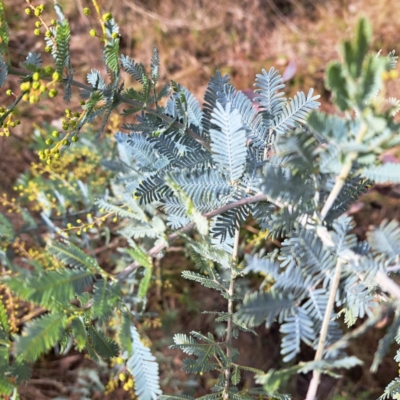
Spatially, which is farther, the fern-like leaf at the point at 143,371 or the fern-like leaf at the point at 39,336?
the fern-like leaf at the point at 143,371

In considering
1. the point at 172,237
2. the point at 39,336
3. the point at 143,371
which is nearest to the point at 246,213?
the point at 172,237

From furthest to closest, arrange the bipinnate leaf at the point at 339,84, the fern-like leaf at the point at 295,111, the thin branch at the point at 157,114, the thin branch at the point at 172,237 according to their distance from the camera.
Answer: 1. the fern-like leaf at the point at 295,111
2. the thin branch at the point at 157,114
3. the thin branch at the point at 172,237
4. the bipinnate leaf at the point at 339,84

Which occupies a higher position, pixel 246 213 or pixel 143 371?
pixel 246 213

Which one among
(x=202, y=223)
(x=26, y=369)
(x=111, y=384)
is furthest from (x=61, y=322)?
(x=111, y=384)

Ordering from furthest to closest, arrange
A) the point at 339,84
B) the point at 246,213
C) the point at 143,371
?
the point at 246,213 → the point at 143,371 → the point at 339,84

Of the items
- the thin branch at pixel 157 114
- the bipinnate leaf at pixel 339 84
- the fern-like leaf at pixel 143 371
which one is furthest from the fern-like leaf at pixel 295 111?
the fern-like leaf at pixel 143 371

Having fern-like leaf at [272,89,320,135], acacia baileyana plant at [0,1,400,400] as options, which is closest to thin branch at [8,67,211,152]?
acacia baileyana plant at [0,1,400,400]

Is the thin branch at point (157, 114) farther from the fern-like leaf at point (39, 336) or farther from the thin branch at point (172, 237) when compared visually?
the fern-like leaf at point (39, 336)

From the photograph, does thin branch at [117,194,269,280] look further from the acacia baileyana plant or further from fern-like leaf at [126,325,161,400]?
fern-like leaf at [126,325,161,400]

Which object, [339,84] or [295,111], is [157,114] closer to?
[295,111]

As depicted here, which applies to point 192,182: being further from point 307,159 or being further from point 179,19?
point 179,19

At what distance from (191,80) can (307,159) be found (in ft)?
9.95

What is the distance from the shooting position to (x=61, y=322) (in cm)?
73

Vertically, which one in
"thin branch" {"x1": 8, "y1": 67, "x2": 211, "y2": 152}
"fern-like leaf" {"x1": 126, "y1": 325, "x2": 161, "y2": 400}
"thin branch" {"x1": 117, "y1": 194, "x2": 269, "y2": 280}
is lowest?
"fern-like leaf" {"x1": 126, "y1": 325, "x2": 161, "y2": 400}
